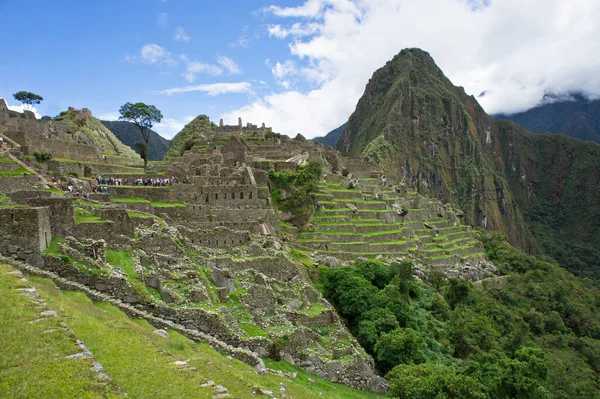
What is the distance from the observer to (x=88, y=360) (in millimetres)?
7535

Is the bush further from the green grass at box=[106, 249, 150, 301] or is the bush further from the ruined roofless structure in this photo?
the ruined roofless structure

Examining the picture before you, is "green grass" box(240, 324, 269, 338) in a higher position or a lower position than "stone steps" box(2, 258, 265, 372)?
lower

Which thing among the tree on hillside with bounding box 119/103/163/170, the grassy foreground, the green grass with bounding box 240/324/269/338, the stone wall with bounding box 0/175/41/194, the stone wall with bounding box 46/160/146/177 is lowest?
the green grass with bounding box 240/324/269/338

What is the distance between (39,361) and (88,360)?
809 millimetres

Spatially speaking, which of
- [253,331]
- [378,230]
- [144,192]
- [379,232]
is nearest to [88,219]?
[253,331]

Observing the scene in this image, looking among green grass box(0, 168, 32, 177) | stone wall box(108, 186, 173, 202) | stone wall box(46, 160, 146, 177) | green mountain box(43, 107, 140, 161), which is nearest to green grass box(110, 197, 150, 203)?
stone wall box(108, 186, 173, 202)

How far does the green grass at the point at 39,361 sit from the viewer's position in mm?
6469

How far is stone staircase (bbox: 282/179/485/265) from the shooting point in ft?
116

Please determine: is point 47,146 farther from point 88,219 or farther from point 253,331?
point 253,331

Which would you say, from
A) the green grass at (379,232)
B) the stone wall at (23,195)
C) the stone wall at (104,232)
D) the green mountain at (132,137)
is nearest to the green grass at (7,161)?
the stone wall at (23,195)

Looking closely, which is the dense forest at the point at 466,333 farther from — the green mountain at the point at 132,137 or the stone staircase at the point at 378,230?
the green mountain at the point at 132,137

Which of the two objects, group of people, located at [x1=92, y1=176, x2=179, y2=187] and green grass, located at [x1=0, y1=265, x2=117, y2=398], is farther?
group of people, located at [x1=92, y1=176, x2=179, y2=187]

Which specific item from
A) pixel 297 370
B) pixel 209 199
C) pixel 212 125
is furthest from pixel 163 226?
pixel 212 125

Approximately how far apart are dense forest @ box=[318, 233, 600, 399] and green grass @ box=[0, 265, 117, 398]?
1410cm
